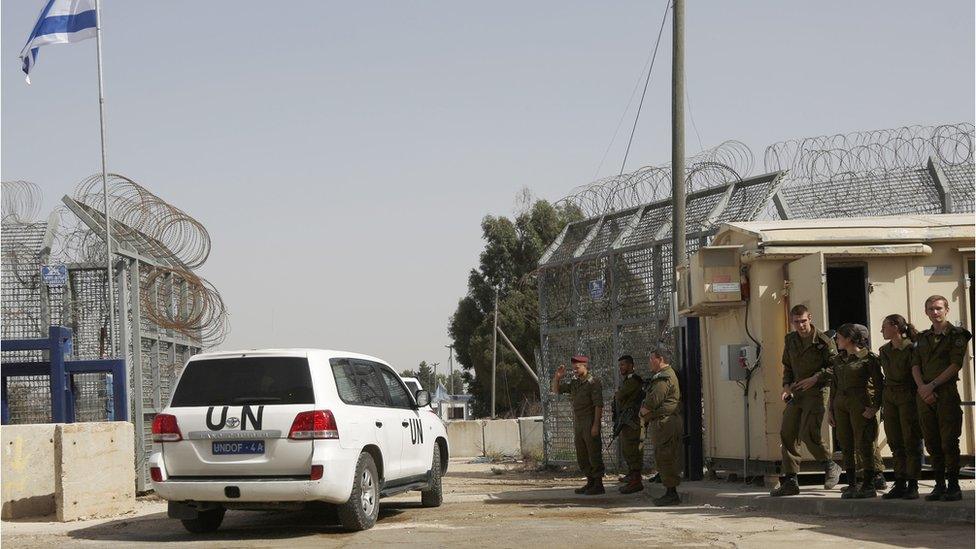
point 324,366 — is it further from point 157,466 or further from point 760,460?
point 760,460

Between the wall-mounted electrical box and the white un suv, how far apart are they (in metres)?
3.90

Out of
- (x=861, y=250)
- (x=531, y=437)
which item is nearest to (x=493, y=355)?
(x=531, y=437)

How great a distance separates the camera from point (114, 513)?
13641 mm

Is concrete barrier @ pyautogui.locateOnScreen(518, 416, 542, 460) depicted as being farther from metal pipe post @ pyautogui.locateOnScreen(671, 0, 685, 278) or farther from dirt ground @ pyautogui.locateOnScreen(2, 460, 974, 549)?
dirt ground @ pyautogui.locateOnScreen(2, 460, 974, 549)

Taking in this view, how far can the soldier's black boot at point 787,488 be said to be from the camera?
12164 mm

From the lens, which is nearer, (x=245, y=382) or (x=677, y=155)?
(x=245, y=382)

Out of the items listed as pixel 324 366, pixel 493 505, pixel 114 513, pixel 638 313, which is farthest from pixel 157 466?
pixel 638 313

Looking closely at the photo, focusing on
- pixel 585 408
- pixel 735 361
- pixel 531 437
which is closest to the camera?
pixel 735 361

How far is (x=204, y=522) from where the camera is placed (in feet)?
38.0

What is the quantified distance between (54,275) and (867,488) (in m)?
11.4

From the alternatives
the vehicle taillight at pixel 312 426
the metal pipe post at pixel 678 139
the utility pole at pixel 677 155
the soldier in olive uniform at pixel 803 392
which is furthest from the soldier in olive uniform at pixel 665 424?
the vehicle taillight at pixel 312 426

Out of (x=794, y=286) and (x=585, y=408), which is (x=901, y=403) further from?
(x=585, y=408)

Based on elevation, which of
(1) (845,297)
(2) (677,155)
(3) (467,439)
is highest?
(2) (677,155)

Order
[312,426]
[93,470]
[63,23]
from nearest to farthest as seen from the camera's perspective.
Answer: [312,426] < [93,470] < [63,23]
